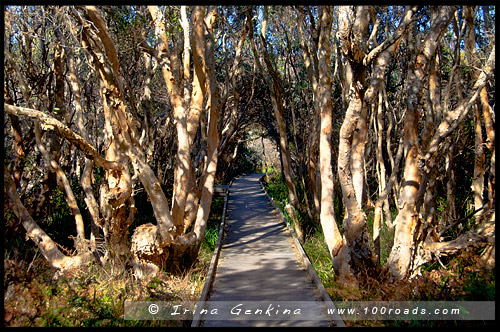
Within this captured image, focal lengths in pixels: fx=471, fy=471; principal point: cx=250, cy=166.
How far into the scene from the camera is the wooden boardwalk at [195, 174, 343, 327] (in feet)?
21.8

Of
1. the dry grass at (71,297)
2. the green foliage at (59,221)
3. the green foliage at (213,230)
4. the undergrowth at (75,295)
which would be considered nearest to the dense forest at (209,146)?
the green foliage at (59,221)

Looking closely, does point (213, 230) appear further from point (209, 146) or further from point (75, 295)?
point (75, 295)

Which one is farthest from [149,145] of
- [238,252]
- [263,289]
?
[263,289]

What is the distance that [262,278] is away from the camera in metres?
8.97

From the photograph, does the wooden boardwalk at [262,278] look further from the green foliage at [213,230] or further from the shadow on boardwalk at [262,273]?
the green foliage at [213,230]

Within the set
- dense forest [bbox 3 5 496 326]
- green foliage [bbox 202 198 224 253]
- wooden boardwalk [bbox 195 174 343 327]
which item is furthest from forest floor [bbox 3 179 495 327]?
green foliage [bbox 202 198 224 253]

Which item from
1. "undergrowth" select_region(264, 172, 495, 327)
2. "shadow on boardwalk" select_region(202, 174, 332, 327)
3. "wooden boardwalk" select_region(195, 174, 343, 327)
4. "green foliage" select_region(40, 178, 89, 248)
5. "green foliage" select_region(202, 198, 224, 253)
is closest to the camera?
"undergrowth" select_region(264, 172, 495, 327)

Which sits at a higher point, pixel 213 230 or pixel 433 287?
pixel 433 287

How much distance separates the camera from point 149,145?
12.8 meters

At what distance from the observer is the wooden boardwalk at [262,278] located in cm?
664

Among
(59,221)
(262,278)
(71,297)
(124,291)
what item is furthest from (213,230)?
(71,297)

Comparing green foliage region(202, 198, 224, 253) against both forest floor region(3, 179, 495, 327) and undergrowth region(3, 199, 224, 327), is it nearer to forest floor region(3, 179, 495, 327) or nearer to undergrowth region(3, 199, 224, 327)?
forest floor region(3, 179, 495, 327)

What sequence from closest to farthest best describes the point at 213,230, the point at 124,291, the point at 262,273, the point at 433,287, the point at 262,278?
the point at 433,287 < the point at 124,291 < the point at 262,278 < the point at 262,273 < the point at 213,230
